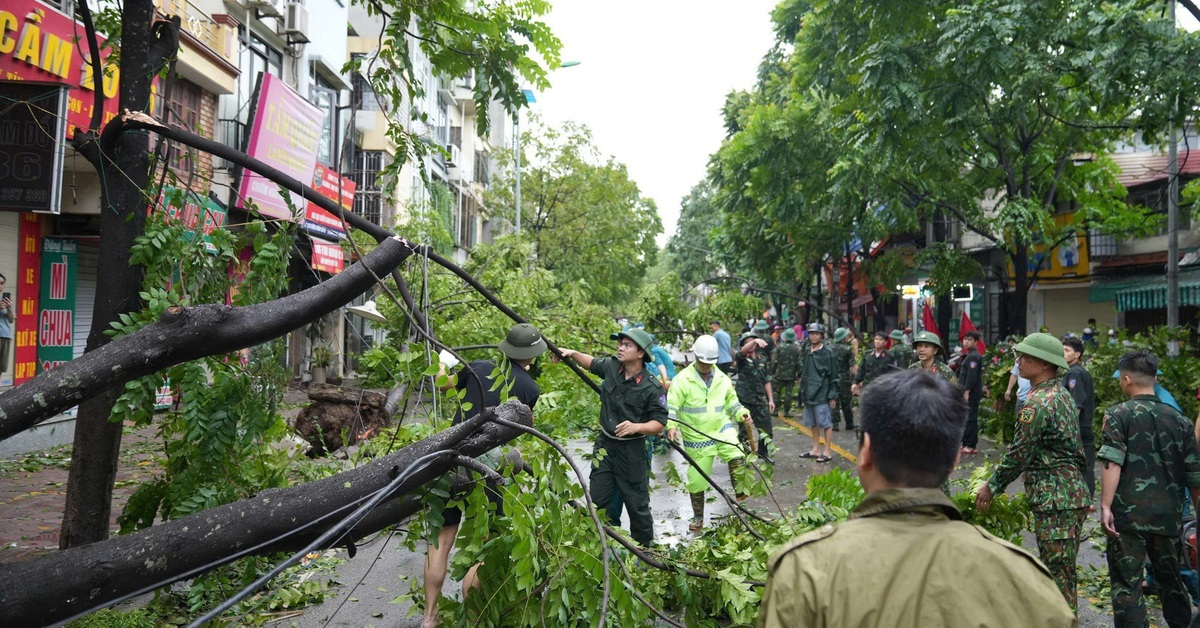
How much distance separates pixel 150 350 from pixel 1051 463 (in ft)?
15.3

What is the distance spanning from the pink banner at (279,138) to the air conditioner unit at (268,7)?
2.43 metres

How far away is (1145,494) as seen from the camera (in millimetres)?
5445

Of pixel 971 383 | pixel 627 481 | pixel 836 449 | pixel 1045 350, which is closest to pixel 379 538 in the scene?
pixel 627 481

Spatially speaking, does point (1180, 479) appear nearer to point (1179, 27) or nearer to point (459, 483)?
point (459, 483)

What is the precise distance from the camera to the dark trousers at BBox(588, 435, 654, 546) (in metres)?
6.97

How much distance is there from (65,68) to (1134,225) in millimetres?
22647

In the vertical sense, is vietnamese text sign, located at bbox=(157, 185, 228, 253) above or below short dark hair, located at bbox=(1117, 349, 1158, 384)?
above

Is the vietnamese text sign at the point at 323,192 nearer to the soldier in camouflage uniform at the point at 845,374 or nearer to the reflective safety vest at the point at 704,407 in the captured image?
the soldier in camouflage uniform at the point at 845,374

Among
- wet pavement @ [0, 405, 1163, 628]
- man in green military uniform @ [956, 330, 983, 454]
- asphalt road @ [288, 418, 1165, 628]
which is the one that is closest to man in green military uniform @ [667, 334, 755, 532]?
wet pavement @ [0, 405, 1163, 628]

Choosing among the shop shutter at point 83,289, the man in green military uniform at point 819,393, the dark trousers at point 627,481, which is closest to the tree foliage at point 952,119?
the man in green military uniform at point 819,393

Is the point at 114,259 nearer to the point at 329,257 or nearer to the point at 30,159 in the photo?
the point at 30,159

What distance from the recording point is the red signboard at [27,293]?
508 inches

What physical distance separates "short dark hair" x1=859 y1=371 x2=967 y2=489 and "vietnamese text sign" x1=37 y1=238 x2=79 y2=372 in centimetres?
1377

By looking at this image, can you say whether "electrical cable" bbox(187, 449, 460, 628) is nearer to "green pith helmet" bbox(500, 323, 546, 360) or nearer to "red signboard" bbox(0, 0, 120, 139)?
"green pith helmet" bbox(500, 323, 546, 360)
